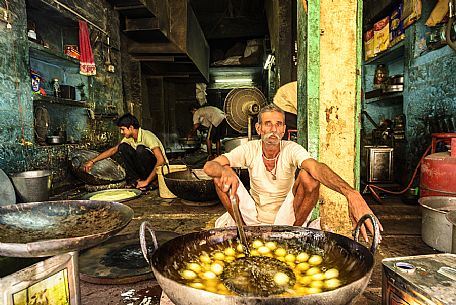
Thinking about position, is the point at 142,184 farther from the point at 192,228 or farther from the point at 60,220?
the point at 60,220

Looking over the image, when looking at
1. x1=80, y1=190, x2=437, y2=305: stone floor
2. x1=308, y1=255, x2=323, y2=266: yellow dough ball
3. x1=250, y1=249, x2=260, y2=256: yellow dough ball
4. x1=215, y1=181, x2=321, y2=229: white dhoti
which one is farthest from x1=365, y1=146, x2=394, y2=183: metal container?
x1=250, y1=249, x2=260, y2=256: yellow dough ball

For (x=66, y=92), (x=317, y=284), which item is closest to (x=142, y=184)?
(x=66, y=92)

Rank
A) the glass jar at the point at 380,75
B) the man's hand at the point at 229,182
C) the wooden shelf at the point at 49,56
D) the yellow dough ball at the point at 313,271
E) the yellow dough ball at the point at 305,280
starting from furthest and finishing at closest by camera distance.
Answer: the glass jar at the point at 380,75 → the wooden shelf at the point at 49,56 → the man's hand at the point at 229,182 → the yellow dough ball at the point at 313,271 → the yellow dough ball at the point at 305,280

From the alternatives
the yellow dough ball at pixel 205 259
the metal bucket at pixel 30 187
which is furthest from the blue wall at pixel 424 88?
the metal bucket at pixel 30 187

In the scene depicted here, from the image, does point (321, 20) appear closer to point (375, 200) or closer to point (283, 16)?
point (375, 200)

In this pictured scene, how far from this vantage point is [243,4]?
38.9 feet

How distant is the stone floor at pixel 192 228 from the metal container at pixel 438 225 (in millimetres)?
88

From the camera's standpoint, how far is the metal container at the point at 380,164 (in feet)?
16.4

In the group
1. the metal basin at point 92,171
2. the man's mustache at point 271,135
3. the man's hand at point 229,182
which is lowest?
the metal basin at point 92,171

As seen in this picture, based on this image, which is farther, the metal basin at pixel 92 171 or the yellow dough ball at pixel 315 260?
the metal basin at pixel 92 171

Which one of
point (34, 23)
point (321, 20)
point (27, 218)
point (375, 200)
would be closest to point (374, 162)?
point (375, 200)

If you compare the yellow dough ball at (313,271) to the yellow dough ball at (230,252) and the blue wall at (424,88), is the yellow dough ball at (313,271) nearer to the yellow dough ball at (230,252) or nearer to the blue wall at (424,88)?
the yellow dough ball at (230,252)

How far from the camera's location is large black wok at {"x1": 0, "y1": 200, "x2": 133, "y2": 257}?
1.59 metres

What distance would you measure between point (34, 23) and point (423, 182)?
7.02 m
